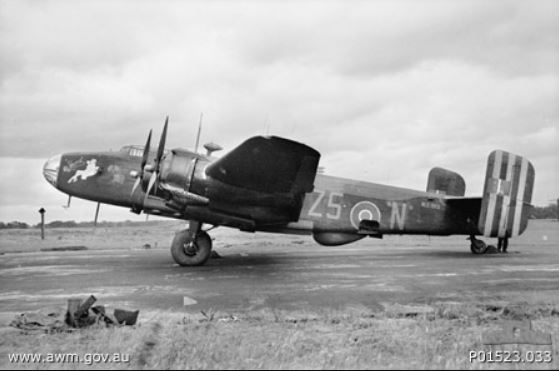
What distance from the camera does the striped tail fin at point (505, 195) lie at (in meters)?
15.8

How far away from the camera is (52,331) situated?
5625mm

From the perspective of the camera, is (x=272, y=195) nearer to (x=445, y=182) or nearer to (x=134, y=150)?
(x=134, y=150)

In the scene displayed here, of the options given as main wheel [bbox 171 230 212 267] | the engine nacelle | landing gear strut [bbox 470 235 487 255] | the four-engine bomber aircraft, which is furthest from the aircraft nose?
landing gear strut [bbox 470 235 487 255]

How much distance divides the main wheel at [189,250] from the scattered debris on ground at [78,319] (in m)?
6.75

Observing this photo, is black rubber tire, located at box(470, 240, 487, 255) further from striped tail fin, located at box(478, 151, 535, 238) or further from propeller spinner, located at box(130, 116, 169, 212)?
propeller spinner, located at box(130, 116, 169, 212)

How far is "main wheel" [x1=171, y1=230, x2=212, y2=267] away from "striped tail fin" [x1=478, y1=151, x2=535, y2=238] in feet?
29.3

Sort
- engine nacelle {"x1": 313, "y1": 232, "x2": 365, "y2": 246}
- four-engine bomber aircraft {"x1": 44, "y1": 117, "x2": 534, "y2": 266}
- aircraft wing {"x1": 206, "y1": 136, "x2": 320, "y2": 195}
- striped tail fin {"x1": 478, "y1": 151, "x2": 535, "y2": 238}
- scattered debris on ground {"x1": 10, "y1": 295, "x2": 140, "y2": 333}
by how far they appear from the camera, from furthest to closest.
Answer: striped tail fin {"x1": 478, "y1": 151, "x2": 535, "y2": 238} < engine nacelle {"x1": 313, "y1": 232, "x2": 365, "y2": 246} < four-engine bomber aircraft {"x1": 44, "y1": 117, "x2": 534, "y2": 266} < aircraft wing {"x1": 206, "y1": 136, "x2": 320, "y2": 195} < scattered debris on ground {"x1": 10, "y1": 295, "x2": 140, "y2": 333}

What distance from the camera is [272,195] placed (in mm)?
12281

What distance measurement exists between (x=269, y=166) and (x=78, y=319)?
6.11 metres

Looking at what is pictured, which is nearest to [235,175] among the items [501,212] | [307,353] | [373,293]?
[373,293]

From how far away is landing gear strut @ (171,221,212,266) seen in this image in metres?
12.9

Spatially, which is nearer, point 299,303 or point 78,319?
point 78,319

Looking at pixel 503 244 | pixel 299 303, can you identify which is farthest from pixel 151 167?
pixel 503 244

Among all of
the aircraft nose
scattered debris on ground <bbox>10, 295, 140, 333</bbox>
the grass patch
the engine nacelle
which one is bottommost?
scattered debris on ground <bbox>10, 295, 140, 333</bbox>
